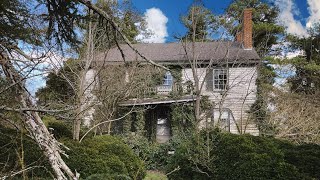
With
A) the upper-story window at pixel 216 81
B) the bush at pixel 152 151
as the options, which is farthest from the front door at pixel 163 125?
the upper-story window at pixel 216 81

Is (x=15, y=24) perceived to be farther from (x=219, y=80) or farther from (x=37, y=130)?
(x=219, y=80)

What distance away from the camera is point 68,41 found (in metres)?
4.82

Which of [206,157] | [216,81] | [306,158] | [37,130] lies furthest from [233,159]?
[216,81]

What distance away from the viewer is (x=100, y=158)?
387 inches

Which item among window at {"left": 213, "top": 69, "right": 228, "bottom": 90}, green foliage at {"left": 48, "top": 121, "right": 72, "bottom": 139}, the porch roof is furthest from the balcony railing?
green foliage at {"left": 48, "top": 121, "right": 72, "bottom": 139}

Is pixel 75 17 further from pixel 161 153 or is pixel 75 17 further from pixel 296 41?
pixel 296 41

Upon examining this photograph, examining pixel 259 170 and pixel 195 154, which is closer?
pixel 259 170

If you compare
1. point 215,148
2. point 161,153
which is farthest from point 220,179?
point 161,153

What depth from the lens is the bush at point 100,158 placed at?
9.33 metres

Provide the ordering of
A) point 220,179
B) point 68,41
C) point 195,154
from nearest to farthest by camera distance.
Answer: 1. point 68,41
2. point 220,179
3. point 195,154

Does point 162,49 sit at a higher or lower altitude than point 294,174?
higher

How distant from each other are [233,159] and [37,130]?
7067 millimetres

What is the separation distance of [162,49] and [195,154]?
17287 millimetres

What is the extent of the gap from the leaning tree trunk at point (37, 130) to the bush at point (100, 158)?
4.43 metres
